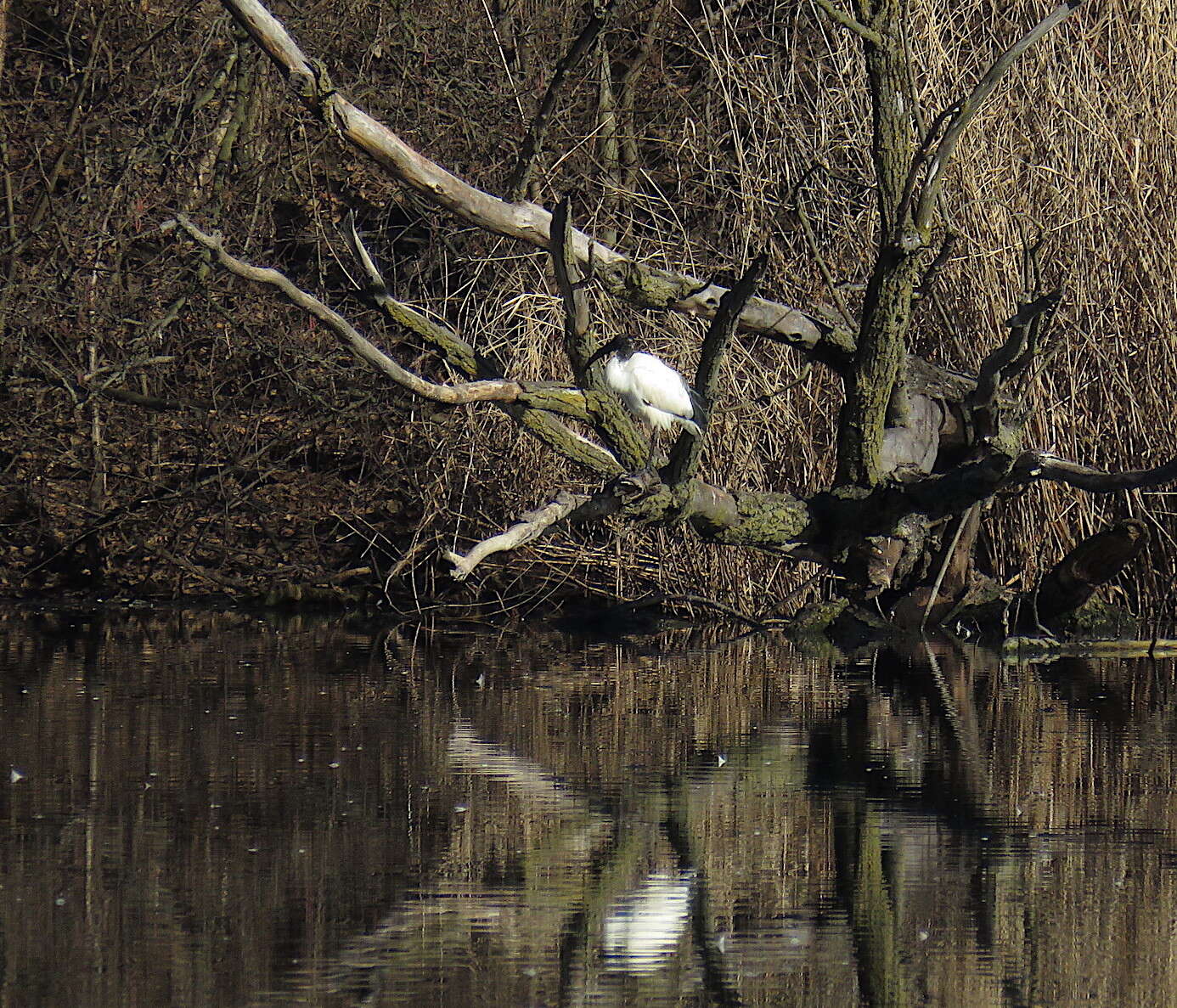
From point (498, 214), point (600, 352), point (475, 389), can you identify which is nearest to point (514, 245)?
point (498, 214)

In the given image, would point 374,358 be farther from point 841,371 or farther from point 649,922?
point 649,922

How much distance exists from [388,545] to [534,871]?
6.50m

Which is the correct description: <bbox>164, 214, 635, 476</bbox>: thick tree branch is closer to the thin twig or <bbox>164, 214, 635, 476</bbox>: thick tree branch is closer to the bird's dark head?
the bird's dark head

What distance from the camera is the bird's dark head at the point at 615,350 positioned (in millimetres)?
6523

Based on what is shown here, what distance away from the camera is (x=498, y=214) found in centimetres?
714

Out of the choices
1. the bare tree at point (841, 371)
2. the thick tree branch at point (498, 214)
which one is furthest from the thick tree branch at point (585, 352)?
the thick tree branch at point (498, 214)

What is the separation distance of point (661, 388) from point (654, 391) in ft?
0.13

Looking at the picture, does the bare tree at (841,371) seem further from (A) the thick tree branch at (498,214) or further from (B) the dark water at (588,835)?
(B) the dark water at (588,835)

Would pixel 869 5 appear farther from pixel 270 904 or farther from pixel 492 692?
pixel 270 904

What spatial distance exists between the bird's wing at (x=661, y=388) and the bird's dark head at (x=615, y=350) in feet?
0.30

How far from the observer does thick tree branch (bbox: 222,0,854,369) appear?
20.6 feet

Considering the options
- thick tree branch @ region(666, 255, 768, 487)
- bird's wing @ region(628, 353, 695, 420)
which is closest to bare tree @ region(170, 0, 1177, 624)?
thick tree branch @ region(666, 255, 768, 487)

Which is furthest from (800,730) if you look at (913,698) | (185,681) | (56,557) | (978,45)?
(56,557)

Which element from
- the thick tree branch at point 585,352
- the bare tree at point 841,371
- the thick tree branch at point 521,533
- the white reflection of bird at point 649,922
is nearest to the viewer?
the white reflection of bird at point 649,922
